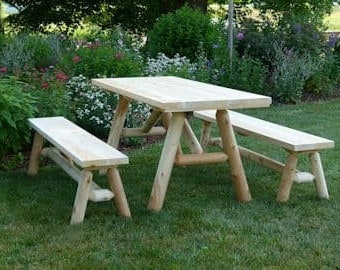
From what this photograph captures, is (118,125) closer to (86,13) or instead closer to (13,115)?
(13,115)

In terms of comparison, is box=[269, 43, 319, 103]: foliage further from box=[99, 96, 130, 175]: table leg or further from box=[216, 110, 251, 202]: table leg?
box=[216, 110, 251, 202]: table leg

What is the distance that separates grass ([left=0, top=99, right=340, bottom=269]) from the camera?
11.8 ft

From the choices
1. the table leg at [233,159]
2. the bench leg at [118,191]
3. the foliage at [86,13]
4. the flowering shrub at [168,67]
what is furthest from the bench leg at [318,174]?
the foliage at [86,13]

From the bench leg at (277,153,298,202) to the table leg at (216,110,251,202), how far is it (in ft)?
0.83

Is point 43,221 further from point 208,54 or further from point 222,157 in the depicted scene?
point 208,54

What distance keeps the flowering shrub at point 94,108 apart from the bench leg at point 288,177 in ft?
8.49

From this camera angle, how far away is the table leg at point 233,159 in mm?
4699

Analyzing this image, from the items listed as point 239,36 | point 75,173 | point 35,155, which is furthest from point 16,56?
point 75,173

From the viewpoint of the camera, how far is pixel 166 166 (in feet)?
14.7

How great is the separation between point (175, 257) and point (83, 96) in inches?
138

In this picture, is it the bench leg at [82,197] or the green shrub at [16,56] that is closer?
the bench leg at [82,197]

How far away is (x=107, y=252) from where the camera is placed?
3701 millimetres

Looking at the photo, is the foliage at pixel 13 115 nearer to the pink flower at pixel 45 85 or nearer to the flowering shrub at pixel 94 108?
the pink flower at pixel 45 85

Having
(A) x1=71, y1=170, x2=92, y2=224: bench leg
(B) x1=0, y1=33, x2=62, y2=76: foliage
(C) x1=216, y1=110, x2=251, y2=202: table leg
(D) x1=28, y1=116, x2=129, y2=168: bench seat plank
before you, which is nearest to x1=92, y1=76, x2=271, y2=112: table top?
(C) x1=216, y1=110, x2=251, y2=202: table leg
